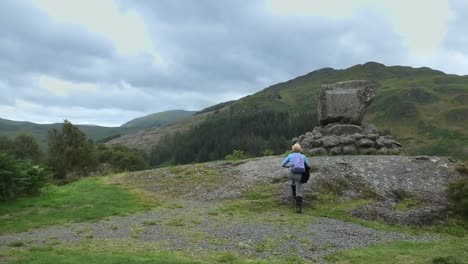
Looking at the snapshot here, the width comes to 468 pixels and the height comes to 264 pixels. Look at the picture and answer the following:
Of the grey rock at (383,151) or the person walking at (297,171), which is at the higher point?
the grey rock at (383,151)

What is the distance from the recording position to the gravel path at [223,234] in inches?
560

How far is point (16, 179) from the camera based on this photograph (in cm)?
2223

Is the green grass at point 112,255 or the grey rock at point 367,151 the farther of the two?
the grey rock at point 367,151

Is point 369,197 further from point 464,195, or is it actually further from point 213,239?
point 213,239

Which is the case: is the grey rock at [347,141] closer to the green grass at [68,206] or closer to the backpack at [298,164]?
the backpack at [298,164]

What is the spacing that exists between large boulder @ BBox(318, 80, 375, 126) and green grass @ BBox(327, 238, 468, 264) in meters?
17.5

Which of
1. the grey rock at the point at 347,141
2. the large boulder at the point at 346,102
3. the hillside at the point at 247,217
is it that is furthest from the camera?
the large boulder at the point at 346,102

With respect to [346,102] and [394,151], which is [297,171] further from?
[346,102]

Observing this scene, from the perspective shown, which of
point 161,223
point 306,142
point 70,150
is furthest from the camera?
point 70,150

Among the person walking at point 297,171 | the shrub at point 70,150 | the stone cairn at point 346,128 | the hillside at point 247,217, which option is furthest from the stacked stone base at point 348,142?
the shrub at point 70,150

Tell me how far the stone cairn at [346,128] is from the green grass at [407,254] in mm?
14406

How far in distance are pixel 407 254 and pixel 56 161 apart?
192ft

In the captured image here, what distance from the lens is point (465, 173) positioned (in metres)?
25.2

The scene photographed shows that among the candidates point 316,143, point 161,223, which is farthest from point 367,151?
point 161,223
